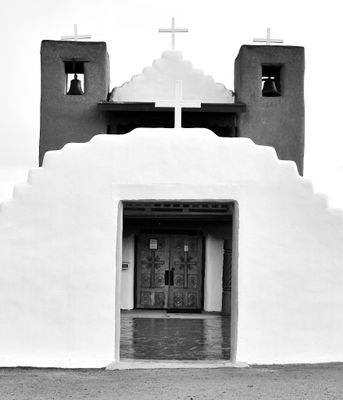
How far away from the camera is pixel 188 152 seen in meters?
9.31

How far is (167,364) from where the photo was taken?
9141 mm

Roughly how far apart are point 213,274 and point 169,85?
15.8 feet

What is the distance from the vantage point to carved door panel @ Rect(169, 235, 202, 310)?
56.6ft

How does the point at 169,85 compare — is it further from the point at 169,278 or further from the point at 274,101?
the point at 169,278

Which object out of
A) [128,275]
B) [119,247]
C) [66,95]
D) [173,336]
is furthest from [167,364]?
[66,95]

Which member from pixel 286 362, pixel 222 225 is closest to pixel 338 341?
pixel 286 362

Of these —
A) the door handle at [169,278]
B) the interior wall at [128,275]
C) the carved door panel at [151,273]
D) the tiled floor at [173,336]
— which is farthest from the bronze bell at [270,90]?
the tiled floor at [173,336]

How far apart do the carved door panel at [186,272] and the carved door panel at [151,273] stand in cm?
19

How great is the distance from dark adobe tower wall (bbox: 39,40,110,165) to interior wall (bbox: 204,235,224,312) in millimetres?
→ 4070

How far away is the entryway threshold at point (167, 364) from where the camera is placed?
9008mm

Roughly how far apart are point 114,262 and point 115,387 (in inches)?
75.5

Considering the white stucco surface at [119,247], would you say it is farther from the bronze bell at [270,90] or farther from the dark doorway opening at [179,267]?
the bronze bell at [270,90]

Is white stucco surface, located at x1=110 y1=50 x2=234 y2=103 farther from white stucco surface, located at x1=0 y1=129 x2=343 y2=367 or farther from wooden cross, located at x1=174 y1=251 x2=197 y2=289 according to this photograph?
white stucco surface, located at x1=0 y1=129 x2=343 y2=367

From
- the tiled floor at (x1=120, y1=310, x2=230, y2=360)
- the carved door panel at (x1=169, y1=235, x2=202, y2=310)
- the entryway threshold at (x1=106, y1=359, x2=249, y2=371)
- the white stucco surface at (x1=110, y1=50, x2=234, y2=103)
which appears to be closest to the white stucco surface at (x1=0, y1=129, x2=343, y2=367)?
the entryway threshold at (x1=106, y1=359, x2=249, y2=371)
